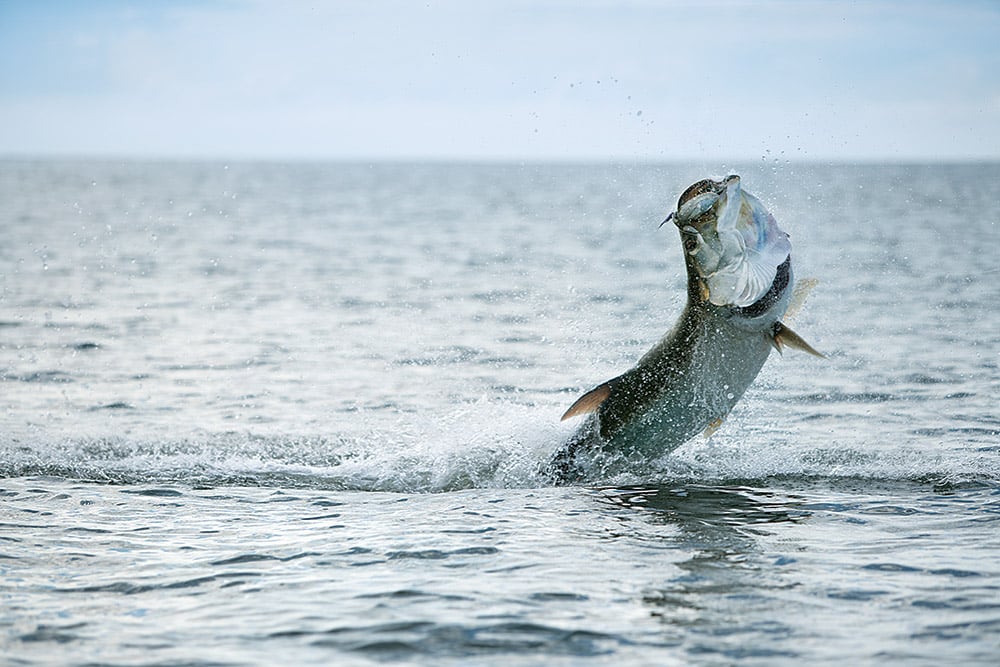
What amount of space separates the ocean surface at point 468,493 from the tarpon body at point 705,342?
45 cm

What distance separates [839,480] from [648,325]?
12.2 metres

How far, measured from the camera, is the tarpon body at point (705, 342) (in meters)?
9.91

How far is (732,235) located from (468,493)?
3143 mm

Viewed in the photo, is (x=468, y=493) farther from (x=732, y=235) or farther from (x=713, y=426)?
(x=732, y=235)

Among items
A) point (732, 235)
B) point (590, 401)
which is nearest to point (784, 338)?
point (732, 235)

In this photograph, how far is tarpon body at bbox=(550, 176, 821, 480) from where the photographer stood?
991cm

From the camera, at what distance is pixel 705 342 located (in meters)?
10.6

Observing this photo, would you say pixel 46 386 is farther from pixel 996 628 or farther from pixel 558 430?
pixel 996 628

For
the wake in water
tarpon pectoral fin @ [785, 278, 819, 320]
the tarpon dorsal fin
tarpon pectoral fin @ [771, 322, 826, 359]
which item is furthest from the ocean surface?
tarpon pectoral fin @ [785, 278, 819, 320]

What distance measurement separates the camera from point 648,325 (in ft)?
76.3

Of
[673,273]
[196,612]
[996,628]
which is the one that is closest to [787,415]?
[996,628]

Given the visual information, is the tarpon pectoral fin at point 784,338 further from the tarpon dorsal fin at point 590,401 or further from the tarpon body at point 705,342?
the tarpon dorsal fin at point 590,401

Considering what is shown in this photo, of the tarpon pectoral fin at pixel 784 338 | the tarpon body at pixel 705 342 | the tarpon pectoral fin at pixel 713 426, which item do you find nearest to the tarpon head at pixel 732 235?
the tarpon body at pixel 705 342

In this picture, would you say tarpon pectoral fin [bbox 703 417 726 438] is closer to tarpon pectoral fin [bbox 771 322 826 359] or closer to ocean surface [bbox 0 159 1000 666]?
ocean surface [bbox 0 159 1000 666]
